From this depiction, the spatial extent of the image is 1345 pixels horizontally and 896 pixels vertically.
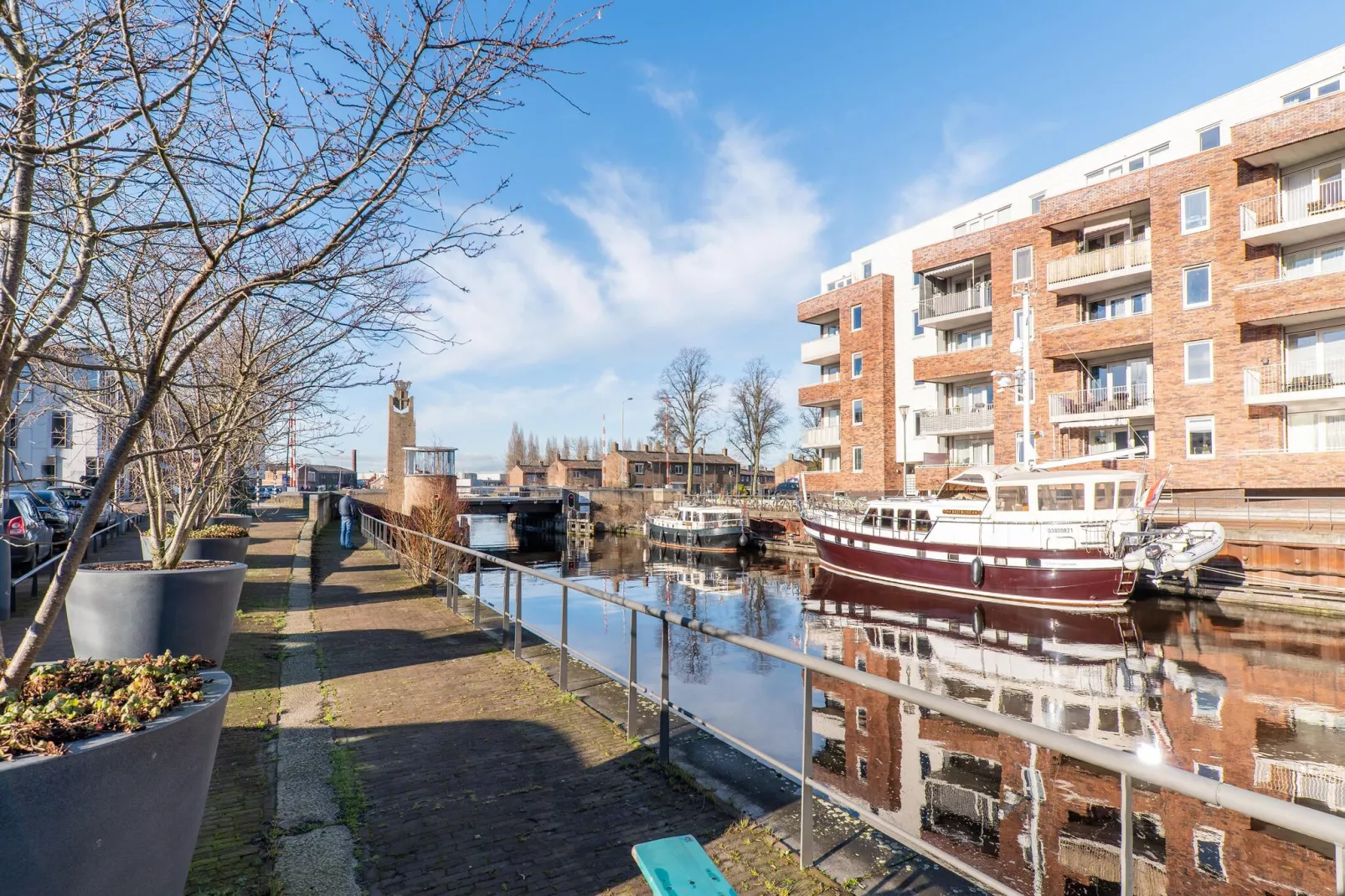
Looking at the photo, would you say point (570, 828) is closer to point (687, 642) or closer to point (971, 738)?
point (971, 738)

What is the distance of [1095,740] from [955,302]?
26.7 meters

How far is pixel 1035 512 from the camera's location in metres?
20.2

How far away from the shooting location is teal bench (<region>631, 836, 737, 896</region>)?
237cm

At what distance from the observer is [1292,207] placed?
22.5 meters

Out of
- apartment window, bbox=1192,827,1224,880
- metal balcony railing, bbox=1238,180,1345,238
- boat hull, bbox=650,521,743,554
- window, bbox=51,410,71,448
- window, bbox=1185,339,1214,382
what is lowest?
boat hull, bbox=650,521,743,554

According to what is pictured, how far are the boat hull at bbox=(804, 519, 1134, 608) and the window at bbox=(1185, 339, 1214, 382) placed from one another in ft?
32.6

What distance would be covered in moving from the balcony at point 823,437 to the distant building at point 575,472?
47762 millimetres

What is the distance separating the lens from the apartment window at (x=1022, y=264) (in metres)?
29.6

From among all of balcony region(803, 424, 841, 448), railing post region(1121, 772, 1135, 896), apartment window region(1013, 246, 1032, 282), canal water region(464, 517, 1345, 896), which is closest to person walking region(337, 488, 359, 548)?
canal water region(464, 517, 1345, 896)

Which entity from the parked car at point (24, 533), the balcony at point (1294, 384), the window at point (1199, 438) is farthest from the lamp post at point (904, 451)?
the parked car at point (24, 533)

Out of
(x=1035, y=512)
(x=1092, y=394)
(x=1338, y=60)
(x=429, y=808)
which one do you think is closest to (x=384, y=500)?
(x=1035, y=512)

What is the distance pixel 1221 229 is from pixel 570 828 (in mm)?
29030

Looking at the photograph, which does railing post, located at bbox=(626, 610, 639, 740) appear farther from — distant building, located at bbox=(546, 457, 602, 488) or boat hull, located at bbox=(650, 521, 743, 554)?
distant building, located at bbox=(546, 457, 602, 488)

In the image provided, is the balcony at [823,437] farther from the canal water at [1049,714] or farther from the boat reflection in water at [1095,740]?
the boat reflection in water at [1095,740]
